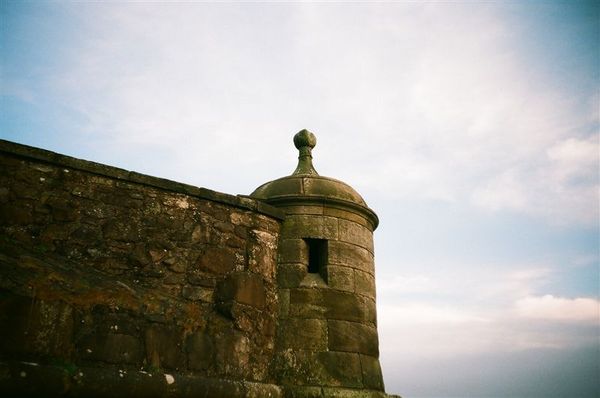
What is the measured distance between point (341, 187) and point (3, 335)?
3416 millimetres

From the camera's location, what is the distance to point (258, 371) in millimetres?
4055

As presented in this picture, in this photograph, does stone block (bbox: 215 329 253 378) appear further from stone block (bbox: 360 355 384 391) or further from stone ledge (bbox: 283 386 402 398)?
stone block (bbox: 360 355 384 391)

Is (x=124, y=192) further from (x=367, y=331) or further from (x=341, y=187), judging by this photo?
(x=367, y=331)

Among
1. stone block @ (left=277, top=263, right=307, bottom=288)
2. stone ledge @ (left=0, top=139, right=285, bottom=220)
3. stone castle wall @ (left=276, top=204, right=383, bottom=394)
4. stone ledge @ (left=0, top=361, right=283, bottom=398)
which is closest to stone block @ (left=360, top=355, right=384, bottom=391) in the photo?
stone castle wall @ (left=276, top=204, right=383, bottom=394)

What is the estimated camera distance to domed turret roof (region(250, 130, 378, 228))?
4.88 meters

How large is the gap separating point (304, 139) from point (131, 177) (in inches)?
97.1

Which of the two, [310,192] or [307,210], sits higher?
[310,192]

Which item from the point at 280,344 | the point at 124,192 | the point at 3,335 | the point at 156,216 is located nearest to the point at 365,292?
the point at 280,344

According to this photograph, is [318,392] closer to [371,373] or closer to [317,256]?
[371,373]

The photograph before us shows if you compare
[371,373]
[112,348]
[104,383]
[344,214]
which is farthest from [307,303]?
[104,383]

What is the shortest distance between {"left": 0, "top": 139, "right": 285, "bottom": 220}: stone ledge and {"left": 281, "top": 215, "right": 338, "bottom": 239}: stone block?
0.44 ft

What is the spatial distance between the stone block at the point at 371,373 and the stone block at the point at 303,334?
452 millimetres

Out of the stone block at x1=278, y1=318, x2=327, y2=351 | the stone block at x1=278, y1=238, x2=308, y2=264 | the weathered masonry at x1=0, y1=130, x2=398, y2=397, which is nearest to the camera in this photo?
the weathered masonry at x1=0, y1=130, x2=398, y2=397

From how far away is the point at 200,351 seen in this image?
3758 millimetres
